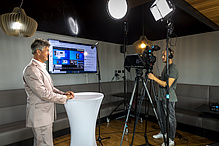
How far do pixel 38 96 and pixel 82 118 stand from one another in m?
0.53

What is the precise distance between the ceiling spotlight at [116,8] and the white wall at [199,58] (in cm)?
223

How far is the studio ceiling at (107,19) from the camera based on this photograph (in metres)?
2.34

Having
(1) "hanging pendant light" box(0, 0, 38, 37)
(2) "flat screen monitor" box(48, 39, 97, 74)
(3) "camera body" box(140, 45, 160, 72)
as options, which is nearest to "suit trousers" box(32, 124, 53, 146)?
(1) "hanging pendant light" box(0, 0, 38, 37)

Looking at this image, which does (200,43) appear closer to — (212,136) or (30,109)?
(212,136)

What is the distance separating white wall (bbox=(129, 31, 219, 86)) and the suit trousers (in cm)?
337

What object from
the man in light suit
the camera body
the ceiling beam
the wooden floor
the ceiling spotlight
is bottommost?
the wooden floor

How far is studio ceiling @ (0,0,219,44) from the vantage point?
2.34 meters

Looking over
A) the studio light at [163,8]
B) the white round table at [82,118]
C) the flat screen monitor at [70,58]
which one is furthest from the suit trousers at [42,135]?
the studio light at [163,8]

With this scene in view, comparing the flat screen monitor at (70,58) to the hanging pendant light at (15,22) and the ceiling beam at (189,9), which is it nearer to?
the hanging pendant light at (15,22)

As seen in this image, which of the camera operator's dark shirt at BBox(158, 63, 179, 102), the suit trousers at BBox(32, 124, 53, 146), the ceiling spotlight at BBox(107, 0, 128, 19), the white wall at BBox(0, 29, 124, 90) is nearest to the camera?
the suit trousers at BBox(32, 124, 53, 146)


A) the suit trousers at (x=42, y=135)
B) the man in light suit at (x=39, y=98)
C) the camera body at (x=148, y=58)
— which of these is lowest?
the suit trousers at (x=42, y=135)

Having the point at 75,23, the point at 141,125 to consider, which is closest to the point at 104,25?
the point at 75,23

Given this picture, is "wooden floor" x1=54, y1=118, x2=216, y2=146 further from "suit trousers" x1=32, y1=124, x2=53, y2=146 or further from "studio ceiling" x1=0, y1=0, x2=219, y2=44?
"studio ceiling" x1=0, y1=0, x2=219, y2=44

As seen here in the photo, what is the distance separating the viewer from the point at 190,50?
3.65m
